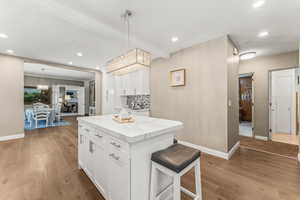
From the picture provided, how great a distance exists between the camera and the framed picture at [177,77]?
3.25m

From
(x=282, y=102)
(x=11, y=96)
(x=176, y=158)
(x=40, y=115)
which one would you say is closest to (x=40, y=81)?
(x=40, y=115)

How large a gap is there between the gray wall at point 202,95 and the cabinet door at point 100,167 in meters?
2.23

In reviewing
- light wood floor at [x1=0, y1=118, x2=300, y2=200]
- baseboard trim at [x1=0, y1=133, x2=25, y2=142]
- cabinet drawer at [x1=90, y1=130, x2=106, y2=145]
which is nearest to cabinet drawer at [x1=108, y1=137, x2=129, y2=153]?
cabinet drawer at [x1=90, y1=130, x2=106, y2=145]

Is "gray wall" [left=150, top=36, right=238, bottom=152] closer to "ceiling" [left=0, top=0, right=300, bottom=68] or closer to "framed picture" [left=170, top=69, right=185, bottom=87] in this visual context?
"framed picture" [left=170, top=69, right=185, bottom=87]

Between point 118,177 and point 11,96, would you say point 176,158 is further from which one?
point 11,96

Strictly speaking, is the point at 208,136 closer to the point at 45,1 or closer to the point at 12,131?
the point at 45,1

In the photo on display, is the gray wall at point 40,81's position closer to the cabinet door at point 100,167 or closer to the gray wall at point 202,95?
the gray wall at point 202,95

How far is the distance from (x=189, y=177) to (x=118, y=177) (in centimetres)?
129

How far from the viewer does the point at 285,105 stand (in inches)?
167

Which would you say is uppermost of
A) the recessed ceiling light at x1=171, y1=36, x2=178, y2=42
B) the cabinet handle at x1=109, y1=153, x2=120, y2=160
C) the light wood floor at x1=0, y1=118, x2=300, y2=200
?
the recessed ceiling light at x1=171, y1=36, x2=178, y2=42

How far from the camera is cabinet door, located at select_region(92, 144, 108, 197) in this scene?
4.87 ft

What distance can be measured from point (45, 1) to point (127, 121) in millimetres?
1953

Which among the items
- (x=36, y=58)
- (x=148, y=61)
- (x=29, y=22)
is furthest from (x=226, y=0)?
(x=36, y=58)

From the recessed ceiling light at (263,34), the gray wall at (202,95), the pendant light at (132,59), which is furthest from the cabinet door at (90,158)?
the recessed ceiling light at (263,34)
